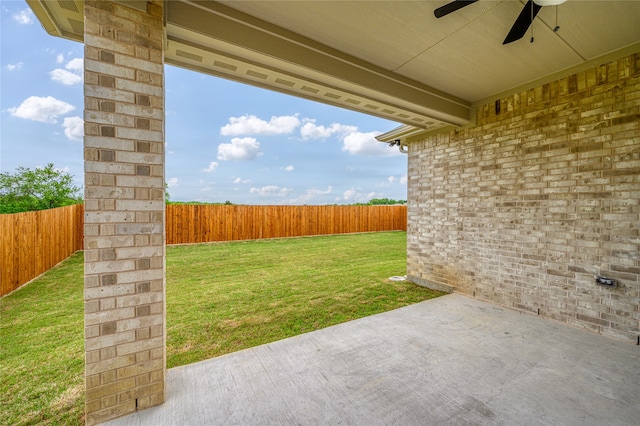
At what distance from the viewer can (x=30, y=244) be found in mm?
4828

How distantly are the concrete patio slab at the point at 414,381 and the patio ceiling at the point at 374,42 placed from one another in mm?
2834

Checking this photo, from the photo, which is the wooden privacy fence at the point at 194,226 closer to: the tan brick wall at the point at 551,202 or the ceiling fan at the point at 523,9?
the ceiling fan at the point at 523,9

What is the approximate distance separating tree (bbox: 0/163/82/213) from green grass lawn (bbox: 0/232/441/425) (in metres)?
3.06

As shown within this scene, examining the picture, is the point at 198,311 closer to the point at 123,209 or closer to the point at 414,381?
the point at 123,209

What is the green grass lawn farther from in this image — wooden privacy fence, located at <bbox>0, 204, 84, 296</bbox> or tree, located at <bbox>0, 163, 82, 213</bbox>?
tree, located at <bbox>0, 163, 82, 213</bbox>

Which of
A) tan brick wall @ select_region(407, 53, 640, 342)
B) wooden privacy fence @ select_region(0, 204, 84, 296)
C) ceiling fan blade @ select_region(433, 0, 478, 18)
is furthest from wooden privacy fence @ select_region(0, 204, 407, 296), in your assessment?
tan brick wall @ select_region(407, 53, 640, 342)

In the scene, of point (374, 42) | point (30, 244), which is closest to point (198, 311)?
point (30, 244)

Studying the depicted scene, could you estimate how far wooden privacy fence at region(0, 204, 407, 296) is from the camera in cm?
443

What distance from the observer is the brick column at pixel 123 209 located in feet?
5.48

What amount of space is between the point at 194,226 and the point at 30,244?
18.1ft

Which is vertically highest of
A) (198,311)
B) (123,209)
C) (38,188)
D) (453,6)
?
(453,6)

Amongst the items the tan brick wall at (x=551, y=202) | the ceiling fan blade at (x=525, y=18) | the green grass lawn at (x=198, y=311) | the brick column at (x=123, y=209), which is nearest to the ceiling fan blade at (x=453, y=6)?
the ceiling fan blade at (x=525, y=18)

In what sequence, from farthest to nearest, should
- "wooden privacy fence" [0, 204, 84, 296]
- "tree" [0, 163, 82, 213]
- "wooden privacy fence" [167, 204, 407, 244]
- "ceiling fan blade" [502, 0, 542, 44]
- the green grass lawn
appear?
"wooden privacy fence" [167, 204, 407, 244] < "tree" [0, 163, 82, 213] < "wooden privacy fence" [0, 204, 84, 296] < the green grass lawn < "ceiling fan blade" [502, 0, 542, 44]

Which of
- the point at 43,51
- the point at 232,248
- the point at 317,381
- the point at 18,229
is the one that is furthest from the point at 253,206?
the point at 317,381
